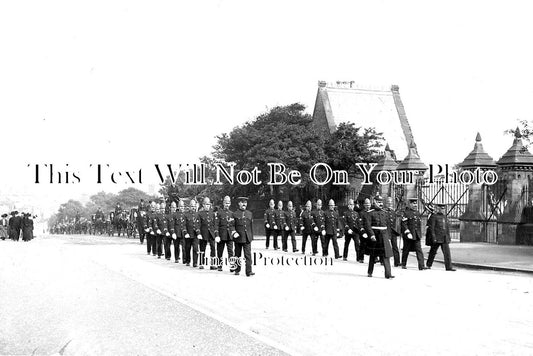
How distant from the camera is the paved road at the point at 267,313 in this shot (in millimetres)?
7680

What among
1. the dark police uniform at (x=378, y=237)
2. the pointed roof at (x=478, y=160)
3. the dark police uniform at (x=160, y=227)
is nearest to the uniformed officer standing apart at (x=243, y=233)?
the dark police uniform at (x=378, y=237)

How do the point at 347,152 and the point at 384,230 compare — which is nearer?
the point at 384,230

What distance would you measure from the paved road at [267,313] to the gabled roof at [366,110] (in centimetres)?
5167

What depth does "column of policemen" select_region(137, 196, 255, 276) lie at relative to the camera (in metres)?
15.6

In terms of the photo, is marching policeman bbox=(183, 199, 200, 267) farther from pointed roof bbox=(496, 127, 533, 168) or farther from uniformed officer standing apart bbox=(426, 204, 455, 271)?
pointed roof bbox=(496, 127, 533, 168)

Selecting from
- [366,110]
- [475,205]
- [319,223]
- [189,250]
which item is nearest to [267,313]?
[189,250]

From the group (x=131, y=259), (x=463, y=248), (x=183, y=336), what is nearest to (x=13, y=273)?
(x=131, y=259)

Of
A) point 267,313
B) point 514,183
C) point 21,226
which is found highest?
point 514,183

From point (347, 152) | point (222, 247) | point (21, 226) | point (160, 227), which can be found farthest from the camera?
point (347, 152)

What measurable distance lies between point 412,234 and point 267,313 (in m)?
7.75

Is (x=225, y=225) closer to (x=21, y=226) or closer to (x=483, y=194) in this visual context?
(x=483, y=194)

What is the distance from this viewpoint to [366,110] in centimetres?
7075

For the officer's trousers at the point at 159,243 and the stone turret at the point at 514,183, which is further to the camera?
the stone turret at the point at 514,183

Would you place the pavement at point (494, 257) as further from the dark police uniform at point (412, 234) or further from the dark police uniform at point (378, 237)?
the dark police uniform at point (378, 237)
